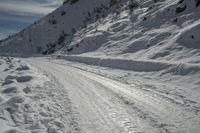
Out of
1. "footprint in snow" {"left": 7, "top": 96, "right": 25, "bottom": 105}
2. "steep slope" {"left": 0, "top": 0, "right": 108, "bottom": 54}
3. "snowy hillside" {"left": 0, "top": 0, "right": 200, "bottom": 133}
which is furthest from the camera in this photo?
"steep slope" {"left": 0, "top": 0, "right": 108, "bottom": 54}

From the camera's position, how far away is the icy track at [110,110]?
729cm

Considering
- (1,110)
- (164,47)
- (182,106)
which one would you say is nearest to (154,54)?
(164,47)

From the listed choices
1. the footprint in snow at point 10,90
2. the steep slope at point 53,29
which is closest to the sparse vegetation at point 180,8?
the footprint in snow at point 10,90

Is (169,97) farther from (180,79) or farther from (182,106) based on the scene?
(180,79)

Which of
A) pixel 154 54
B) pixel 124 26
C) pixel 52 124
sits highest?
pixel 124 26

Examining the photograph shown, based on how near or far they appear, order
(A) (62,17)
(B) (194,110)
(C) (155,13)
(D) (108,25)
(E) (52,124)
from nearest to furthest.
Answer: (E) (52,124)
(B) (194,110)
(C) (155,13)
(D) (108,25)
(A) (62,17)

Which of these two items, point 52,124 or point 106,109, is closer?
point 52,124

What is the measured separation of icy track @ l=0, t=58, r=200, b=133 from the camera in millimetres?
7293

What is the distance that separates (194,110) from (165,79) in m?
5.24

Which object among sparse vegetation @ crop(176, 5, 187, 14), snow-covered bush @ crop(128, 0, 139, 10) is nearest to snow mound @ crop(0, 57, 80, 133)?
sparse vegetation @ crop(176, 5, 187, 14)

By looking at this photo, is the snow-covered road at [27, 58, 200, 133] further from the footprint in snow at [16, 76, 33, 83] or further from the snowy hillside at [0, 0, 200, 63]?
the snowy hillside at [0, 0, 200, 63]

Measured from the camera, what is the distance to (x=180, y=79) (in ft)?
42.3

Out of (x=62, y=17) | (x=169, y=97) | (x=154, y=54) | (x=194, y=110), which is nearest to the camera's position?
(x=194, y=110)

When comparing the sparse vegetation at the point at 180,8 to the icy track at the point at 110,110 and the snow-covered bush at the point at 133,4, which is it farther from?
the icy track at the point at 110,110
